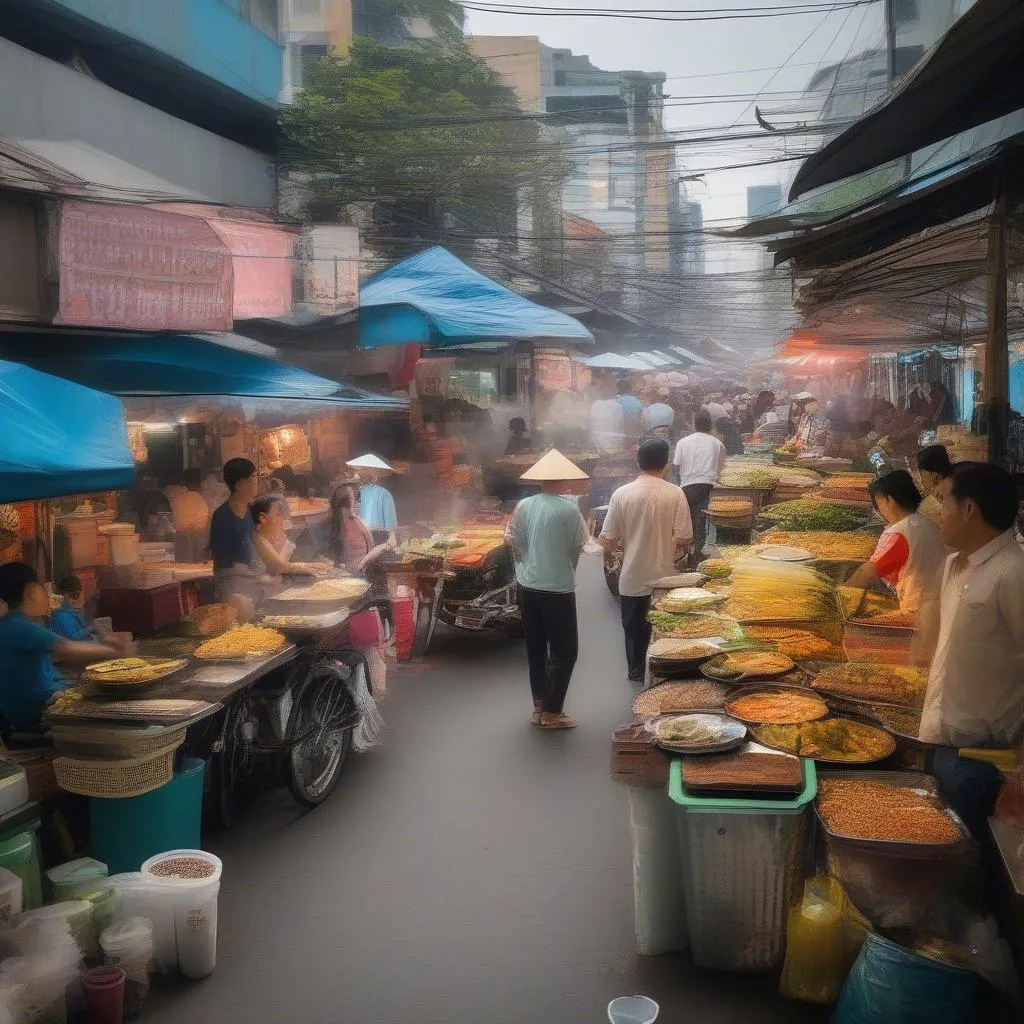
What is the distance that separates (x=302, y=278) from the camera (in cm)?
1698

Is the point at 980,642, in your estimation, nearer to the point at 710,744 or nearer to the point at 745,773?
the point at 745,773

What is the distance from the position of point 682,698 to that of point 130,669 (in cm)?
315

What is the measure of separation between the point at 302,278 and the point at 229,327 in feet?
20.4

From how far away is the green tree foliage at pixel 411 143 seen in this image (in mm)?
18812

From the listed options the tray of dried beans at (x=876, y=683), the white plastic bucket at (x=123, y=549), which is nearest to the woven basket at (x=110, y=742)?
the tray of dried beans at (x=876, y=683)

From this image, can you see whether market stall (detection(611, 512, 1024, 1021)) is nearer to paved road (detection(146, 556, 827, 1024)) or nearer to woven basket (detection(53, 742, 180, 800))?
paved road (detection(146, 556, 827, 1024))

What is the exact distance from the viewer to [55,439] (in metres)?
4.90

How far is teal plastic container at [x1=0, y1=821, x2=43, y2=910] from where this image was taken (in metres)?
4.57

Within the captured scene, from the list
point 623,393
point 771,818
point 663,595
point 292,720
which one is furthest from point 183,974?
point 623,393

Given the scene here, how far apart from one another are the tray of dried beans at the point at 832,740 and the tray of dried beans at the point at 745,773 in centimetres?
18

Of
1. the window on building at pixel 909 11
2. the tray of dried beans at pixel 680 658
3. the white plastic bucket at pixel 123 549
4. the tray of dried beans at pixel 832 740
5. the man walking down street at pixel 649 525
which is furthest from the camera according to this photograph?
the window on building at pixel 909 11

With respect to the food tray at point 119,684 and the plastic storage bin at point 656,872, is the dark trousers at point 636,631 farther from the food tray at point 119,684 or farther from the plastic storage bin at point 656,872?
the food tray at point 119,684

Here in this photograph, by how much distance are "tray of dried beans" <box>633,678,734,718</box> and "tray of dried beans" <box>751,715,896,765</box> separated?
0.48 m

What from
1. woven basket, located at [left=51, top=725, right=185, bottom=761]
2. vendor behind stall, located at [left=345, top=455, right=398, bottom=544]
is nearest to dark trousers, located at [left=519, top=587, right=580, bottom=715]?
vendor behind stall, located at [left=345, top=455, right=398, bottom=544]
